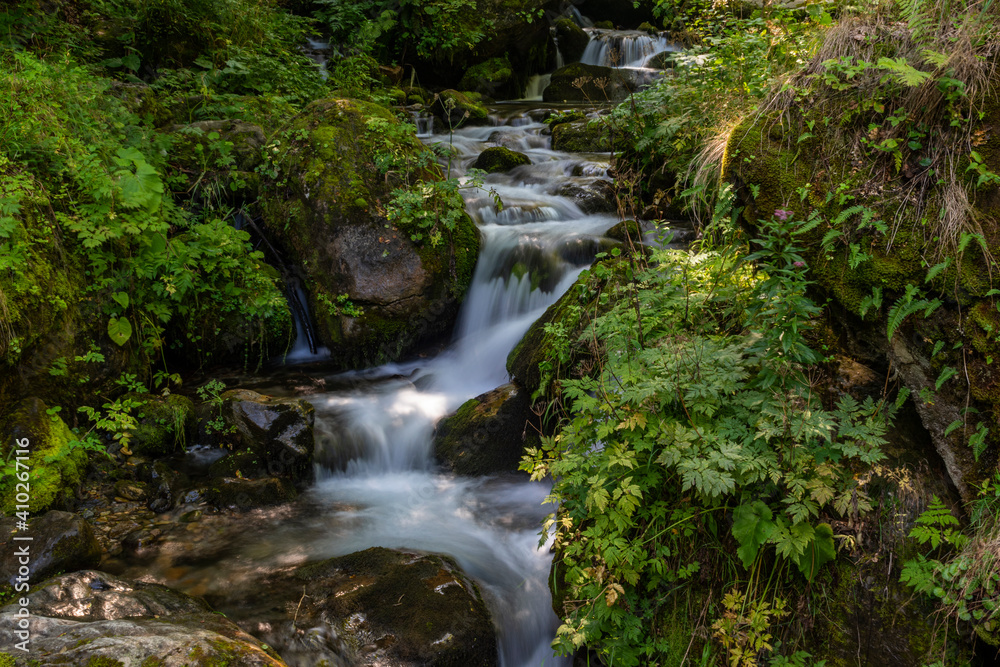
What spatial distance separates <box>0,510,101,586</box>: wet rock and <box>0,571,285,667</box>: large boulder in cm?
40

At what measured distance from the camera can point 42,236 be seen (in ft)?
16.1

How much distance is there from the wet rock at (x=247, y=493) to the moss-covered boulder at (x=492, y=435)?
56.2 inches

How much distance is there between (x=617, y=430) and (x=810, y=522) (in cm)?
98

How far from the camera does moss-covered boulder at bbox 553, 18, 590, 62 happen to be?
16.3 m

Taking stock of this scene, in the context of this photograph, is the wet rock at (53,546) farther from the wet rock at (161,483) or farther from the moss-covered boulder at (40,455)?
the wet rock at (161,483)

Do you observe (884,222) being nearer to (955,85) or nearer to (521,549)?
(955,85)

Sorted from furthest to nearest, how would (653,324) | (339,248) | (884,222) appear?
(339,248), (653,324), (884,222)

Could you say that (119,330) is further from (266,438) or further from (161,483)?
(266,438)

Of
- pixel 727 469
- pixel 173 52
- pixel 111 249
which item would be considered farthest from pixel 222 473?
pixel 173 52

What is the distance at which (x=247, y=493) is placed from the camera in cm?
490

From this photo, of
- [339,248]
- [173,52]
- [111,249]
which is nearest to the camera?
[111,249]

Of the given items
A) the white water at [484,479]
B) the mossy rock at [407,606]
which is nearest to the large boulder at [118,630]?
the mossy rock at [407,606]

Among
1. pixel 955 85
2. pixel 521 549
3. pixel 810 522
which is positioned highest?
pixel 955 85

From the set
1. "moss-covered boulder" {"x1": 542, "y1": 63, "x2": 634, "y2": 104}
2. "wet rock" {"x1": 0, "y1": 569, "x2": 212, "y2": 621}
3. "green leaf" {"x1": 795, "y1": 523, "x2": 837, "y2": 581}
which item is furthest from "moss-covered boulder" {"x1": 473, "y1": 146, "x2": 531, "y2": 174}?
"green leaf" {"x1": 795, "y1": 523, "x2": 837, "y2": 581}
